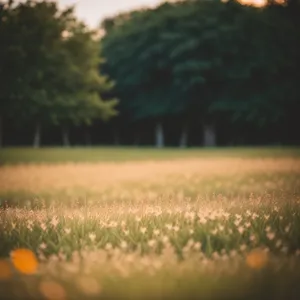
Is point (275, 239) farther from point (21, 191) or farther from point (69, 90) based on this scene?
point (69, 90)

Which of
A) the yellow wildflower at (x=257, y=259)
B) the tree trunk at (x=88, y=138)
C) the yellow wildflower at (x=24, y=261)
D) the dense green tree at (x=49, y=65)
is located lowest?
the yellow wildflower at (x=24, y=261)

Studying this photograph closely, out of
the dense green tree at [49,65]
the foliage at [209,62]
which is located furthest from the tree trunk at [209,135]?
the dense green tree at [49,65]

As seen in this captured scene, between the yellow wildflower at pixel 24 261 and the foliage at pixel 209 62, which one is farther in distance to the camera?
the foliage at pixel 209 62

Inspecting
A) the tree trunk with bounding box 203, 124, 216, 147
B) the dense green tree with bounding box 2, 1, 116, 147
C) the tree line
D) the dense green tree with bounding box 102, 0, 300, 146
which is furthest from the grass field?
the tree trunk with bounding box 203, 124, 216, 147

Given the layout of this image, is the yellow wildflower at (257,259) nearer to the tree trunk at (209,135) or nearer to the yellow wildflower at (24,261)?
the yellow wildflower at (24,261)

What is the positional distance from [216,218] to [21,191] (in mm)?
8198

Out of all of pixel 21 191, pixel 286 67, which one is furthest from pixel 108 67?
pixel 21 191

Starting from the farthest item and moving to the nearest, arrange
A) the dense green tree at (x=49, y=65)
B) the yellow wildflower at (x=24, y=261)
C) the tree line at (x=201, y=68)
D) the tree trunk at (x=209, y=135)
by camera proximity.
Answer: the tree trunk at (x=209, y=135)
the tree line at (x=201, y=68)
the dense green tree at (x=49, y=65)
the yellow wildflower at (x=24, y=261)

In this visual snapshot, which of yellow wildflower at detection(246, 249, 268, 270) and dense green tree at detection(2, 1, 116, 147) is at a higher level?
dense green tree at detection(2, 1, 116, 147)

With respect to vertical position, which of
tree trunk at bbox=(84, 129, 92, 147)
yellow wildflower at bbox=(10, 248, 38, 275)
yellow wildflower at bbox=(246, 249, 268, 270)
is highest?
tree trunk at bbox=(84, 129, 92, 147)

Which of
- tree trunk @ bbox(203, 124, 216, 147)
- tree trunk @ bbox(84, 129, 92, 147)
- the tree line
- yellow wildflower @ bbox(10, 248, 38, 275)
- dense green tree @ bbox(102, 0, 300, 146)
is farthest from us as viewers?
tree trunk @ bbox(84, 129, 92, 147)

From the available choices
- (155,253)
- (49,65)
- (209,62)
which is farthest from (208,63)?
(155,253)

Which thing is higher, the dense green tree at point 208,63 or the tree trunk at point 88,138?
the dense green tree at point 208,63

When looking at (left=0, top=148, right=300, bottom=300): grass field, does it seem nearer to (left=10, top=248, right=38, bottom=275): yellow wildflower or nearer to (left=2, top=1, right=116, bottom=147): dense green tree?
(left=10, top=248, right=38, bottom=275): yellow wildflower
